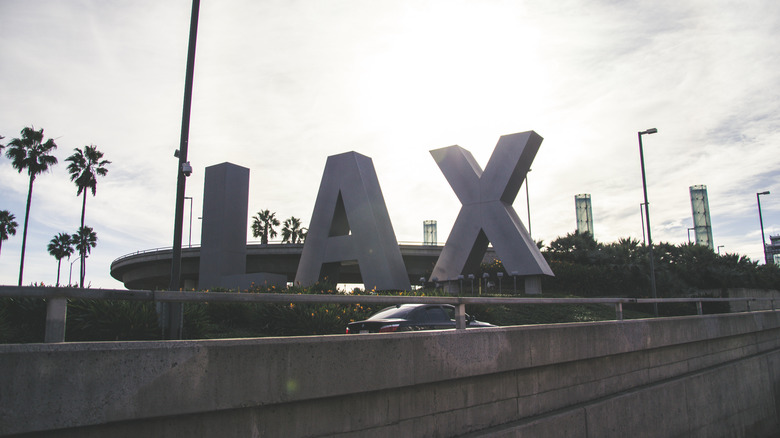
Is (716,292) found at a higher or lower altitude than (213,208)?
lower

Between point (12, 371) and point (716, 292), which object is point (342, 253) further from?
point (716, 292)

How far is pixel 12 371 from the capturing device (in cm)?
318

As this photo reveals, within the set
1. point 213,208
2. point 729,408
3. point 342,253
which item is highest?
point 213,208

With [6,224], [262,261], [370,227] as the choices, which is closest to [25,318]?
[370,227]

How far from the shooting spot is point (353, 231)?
90.5 feet

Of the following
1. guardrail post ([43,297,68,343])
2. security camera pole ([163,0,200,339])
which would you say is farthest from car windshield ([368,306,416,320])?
guardrail post ([43,297,68,343])

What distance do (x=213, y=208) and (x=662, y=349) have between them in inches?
977

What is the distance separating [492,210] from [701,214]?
9520cm

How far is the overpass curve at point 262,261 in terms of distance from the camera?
48.8 m

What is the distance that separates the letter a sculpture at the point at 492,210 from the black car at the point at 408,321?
62.1 ft

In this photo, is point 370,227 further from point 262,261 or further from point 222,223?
point 262,261

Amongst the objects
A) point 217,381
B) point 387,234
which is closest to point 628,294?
point 387,234

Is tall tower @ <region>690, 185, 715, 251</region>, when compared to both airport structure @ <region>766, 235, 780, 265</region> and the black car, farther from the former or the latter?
the black car

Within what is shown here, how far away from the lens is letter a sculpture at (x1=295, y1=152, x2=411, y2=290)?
26.8 meters
